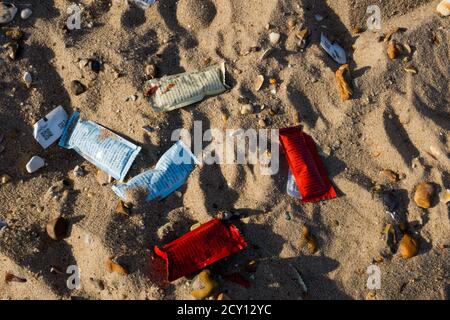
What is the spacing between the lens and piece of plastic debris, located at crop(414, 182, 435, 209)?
134 inches

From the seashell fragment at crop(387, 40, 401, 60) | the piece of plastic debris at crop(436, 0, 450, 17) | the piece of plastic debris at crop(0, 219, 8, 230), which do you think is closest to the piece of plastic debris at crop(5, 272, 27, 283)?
the piece of plastic debris at crop(0, 219, 8, 230)

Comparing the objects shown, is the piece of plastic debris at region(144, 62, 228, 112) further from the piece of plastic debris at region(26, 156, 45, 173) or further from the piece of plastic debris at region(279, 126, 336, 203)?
the piece of plastic debris at region(26, 156, 45, 173)

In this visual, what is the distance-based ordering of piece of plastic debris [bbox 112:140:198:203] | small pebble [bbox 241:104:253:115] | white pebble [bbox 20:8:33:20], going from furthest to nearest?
white pebble [bbox 20:8:33:20]
small pebble [bbox 241:104:253:115]
piece of plastic debris [bbox 112:140:198:203]

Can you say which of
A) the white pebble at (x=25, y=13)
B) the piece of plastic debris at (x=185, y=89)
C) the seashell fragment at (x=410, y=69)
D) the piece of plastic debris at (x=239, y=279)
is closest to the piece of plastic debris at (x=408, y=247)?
the piece of plastic debris at (x=239, y=279)

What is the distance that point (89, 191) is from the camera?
11.5 ft

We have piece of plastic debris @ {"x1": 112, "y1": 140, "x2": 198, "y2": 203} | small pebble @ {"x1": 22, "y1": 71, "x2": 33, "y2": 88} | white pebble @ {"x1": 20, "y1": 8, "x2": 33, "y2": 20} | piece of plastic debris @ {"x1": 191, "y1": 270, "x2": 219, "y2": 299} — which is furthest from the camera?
white pebble @ {"x1": 20, "y1": 8, "x2": 33, "y2": 20}

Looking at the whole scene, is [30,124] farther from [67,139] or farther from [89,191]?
[89,191]

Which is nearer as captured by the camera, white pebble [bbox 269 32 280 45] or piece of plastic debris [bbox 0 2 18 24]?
white pebble [bbox 269 32 280 45]

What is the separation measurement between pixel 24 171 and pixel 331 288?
Answer: 7.40ft

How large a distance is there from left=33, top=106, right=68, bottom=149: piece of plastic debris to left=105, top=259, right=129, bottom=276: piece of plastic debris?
0.99 metres

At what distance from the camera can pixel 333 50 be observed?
145 inches

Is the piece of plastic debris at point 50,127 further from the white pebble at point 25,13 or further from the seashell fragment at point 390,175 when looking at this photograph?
the seashell fragment at point 390,175

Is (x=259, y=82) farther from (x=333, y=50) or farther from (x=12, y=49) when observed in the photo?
(x=12, y=49)

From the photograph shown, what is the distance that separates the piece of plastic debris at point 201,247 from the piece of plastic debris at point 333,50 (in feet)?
4.68
